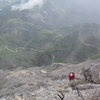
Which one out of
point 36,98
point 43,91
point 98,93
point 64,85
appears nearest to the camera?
point 98,93

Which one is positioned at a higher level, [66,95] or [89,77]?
[89,77]

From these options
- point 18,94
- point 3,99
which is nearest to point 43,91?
point 18,94

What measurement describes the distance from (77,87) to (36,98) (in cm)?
818

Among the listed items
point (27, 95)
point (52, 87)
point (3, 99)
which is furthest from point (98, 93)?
point (3, 99)

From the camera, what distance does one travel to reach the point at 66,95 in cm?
3103

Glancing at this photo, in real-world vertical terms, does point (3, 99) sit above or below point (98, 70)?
below

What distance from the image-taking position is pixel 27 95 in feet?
106

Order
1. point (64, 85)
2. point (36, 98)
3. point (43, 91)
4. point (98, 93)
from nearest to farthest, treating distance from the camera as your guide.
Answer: point (98, 93), point (36, 98), point (43, 91), point (64, 85)

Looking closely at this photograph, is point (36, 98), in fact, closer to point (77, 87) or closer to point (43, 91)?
point (43, 91)

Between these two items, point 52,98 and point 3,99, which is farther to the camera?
point 3,99

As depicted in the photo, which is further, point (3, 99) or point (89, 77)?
point (89, 77)

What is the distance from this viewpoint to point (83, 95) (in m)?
30.1

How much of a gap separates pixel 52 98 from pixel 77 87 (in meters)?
5.58

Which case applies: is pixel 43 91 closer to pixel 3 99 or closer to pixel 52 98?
pixel 52 98
